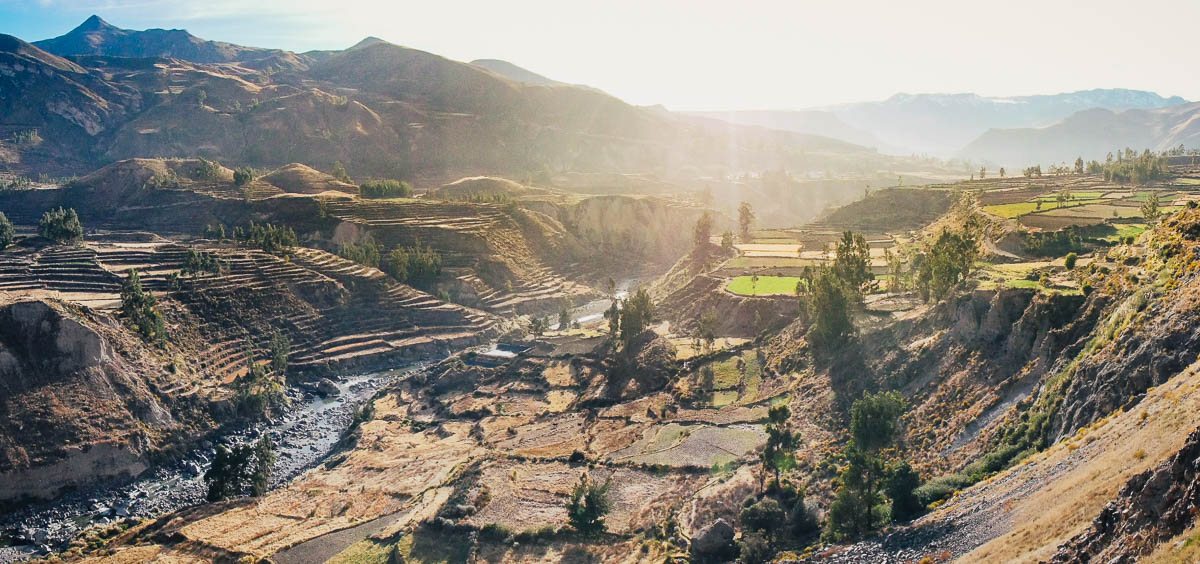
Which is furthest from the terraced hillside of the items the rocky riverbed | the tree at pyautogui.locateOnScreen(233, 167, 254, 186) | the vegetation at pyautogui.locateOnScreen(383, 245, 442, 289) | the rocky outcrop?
the rocky outcrop

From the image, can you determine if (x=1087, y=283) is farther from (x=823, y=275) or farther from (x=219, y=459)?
(x=219, y=459)

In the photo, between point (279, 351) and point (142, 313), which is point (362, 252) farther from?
point (142, 313)

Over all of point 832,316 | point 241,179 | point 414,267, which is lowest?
point 414,267

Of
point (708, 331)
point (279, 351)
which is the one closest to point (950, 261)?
point (708, 331)

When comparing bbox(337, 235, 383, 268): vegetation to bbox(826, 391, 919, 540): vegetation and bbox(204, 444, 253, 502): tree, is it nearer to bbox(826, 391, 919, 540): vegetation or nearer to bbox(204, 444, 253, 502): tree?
bbox(204, 444, 253, 502): tree

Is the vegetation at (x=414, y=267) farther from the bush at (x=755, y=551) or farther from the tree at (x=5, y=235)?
the bush at (x=755, y=551)

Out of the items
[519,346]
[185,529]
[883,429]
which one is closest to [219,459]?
[185,529]

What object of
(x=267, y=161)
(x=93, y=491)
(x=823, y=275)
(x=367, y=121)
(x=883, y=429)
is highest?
(x=367, y=121)
